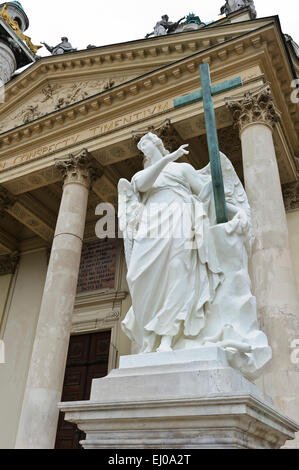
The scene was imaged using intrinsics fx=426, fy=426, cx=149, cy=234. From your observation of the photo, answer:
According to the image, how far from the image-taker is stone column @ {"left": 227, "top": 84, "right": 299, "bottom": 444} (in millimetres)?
6211

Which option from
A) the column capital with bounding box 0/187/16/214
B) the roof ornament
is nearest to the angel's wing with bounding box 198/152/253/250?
the column capital with bounding box 0/187/16/214

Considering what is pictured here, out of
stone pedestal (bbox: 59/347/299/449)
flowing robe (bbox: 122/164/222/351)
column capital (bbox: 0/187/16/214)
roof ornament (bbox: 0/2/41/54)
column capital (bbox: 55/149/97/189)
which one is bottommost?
stone pedestal (bbox: 59/347/299/449)

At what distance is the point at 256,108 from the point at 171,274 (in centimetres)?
705

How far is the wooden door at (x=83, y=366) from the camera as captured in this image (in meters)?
12.1

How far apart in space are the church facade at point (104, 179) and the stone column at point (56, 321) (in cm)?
3

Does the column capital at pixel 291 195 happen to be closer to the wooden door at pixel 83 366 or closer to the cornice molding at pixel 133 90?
the cornice molding at pixel 133 90

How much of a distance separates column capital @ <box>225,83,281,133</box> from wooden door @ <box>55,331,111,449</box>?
294 inches

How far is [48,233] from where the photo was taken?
48.9 feet

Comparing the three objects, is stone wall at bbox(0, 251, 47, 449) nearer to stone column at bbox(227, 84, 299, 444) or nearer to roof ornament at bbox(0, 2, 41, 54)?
stone column at bbox(227, 84, 299, 444)

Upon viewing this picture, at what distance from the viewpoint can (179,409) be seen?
1.92 metres

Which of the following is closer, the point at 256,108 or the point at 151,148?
the point at 151,148

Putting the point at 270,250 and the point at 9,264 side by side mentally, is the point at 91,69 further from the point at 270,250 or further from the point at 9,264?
the point at 270,250

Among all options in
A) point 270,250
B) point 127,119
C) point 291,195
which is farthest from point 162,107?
point 270,250
